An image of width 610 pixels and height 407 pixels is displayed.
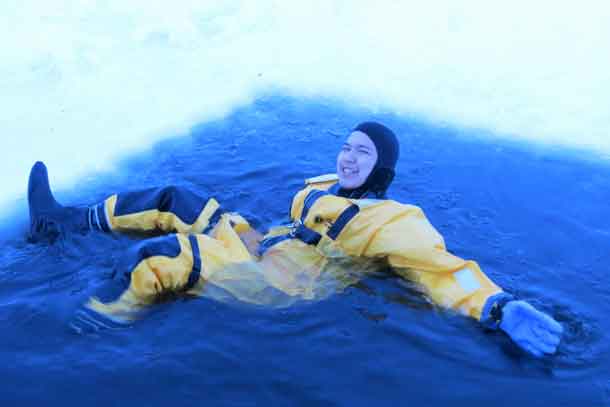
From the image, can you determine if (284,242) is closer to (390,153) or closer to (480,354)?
(390,153)

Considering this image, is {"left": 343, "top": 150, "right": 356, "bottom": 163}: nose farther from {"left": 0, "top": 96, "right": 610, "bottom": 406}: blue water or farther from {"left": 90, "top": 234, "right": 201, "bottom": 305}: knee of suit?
{"left": 90, "top": 234, "right": 201, "bottom": 305}: knee of suit

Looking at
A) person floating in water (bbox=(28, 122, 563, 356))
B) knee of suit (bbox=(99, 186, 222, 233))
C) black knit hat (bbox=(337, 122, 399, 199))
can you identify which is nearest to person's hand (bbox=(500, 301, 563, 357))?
person floating in water (bbox=(28, 122, 563, 356))

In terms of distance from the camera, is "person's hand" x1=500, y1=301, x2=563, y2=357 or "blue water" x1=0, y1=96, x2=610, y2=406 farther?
"person's hand" x1=500, y1=301, x2=563, y2=357

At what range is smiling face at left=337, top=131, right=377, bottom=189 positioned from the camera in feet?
11.6

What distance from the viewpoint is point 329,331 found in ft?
9.24

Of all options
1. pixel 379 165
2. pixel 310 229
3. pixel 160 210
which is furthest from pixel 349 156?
pixel 160 210

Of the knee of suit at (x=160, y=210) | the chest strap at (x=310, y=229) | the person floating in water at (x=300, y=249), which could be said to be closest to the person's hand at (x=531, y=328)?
the person floating in water at (x=300, y=249)

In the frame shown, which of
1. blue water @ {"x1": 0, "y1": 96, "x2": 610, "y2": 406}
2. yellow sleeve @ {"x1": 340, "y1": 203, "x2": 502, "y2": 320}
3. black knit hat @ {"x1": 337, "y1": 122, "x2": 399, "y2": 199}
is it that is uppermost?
black knit hat @ {"x1": 337, "y1": 122, "x2": 399, "y2": 199}

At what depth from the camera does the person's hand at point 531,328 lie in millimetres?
2695

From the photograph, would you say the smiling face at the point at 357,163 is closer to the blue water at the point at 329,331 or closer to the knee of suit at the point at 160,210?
the blue water at the point at 329,331

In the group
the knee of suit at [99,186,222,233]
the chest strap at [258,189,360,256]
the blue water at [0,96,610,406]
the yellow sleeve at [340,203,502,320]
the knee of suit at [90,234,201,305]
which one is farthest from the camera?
the knee of suit at [99,186,222,233]

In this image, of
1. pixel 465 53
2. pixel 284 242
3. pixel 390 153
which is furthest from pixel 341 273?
pixel 465 53

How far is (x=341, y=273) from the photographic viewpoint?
A: 129 inches

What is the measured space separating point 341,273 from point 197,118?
114 inches
